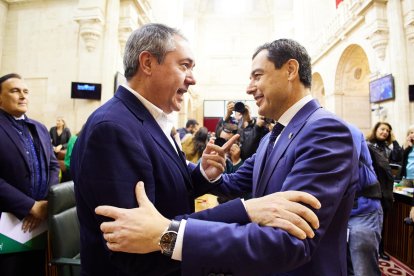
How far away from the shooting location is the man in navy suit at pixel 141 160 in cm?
90

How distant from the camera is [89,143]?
95cm

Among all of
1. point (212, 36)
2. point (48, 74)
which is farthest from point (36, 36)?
point (212, 36)

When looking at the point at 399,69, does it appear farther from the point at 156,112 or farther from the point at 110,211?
the point at 110,211

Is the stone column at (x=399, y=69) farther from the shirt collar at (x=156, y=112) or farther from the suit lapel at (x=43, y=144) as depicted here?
the suit lapel at (x=43, y=144)

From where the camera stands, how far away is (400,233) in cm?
404

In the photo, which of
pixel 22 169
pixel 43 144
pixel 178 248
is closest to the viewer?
pixel 178 248

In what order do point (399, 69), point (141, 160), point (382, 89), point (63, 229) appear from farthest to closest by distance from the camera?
point (382, 89), point (399, 69), point (63, 229), point (141, 160)

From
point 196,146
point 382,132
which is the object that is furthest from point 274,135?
point 382,132

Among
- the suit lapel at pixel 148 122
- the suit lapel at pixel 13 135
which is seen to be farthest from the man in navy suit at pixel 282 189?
the suit lapel at pixel 13 135

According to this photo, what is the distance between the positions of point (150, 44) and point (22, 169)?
1.76 m

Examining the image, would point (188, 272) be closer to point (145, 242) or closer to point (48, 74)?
point (145, 242)

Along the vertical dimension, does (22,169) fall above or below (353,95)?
below

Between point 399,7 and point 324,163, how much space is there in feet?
29.6

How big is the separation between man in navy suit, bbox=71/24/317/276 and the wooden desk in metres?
3.65
